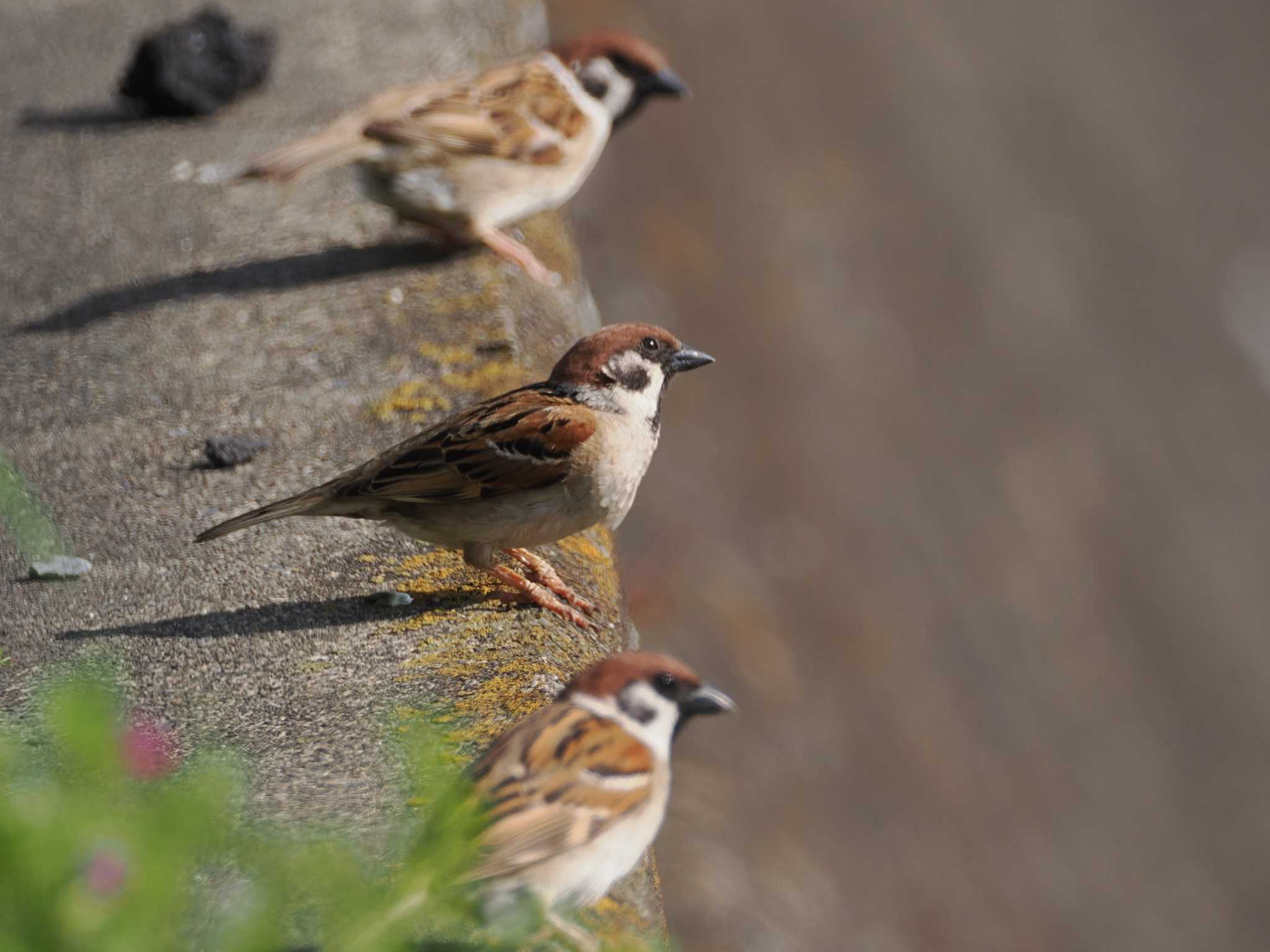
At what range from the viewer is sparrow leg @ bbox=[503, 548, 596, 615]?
11.7 ft

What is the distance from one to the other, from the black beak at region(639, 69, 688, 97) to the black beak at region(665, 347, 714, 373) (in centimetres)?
226

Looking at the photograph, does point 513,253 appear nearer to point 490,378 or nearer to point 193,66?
point 490,378

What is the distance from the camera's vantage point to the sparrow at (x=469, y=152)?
5117mm

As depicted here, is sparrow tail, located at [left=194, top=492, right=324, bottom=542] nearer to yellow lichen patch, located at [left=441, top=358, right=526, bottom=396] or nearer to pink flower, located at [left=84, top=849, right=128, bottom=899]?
yellow lichen patch, located at [left=441, top=358, right=526, bottom=396]

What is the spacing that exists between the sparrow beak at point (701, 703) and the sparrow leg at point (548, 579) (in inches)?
46.6

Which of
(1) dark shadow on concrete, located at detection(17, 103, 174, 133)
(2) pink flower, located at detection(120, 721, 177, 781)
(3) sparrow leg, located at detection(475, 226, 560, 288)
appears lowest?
(1) dark shadow on concrete, located at detection(17, 103, 174, 133)

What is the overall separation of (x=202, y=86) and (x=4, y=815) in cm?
529

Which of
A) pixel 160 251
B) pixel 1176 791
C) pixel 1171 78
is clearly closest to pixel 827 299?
pixel 1176 791

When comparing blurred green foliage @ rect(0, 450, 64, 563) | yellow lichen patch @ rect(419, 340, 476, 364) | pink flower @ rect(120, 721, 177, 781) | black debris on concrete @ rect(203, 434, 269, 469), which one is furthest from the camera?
yellow lichen patch @ rect(419, 340, 476, 364)

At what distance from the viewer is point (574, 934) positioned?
2.05 meters

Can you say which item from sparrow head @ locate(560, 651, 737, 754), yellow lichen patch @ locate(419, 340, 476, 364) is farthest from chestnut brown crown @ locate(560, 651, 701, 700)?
yellow lichen patch @ locate(419, 340, 476, 364)

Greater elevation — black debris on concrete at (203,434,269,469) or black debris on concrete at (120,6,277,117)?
black debris on concrete at (203,434,269,469)

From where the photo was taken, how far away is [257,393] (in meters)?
4.36

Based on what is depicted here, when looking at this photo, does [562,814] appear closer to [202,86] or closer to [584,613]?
[584,613]
